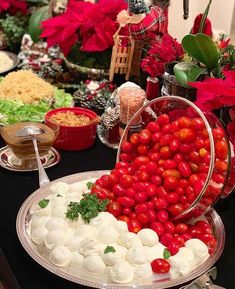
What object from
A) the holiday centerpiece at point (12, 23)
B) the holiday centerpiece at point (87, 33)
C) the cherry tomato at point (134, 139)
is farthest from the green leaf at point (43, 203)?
the holiday centerpiece at point (12, 23)

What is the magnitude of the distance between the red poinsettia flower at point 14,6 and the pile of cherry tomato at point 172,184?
1.35 metres

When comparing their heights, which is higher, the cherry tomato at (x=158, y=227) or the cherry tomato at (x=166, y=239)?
the cherry tomato at (x=158, y=227)

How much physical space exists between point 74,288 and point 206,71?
1.82 feet

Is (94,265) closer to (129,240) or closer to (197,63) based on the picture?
(129,240)

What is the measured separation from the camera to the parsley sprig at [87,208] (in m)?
0.87

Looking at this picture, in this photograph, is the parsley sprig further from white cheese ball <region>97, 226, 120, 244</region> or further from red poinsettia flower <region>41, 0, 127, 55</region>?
red poinsettia flower <region>41, 0, 127, 55</region>

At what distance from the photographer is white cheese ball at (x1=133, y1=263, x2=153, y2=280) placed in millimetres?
797

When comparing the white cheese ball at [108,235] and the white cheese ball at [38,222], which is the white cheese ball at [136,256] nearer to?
the white cheese ball at [108,235]

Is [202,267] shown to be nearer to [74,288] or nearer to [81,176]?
[74,288]

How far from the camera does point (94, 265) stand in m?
0.79

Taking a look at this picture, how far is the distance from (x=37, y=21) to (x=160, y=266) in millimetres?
1414

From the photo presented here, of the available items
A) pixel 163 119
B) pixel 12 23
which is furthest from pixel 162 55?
pixel 12 23

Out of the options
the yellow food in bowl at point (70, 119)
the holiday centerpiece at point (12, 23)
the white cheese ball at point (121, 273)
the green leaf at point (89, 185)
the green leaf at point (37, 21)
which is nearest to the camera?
the white cheese ball at point (121, 273)

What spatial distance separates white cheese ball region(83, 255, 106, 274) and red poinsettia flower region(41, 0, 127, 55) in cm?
86
